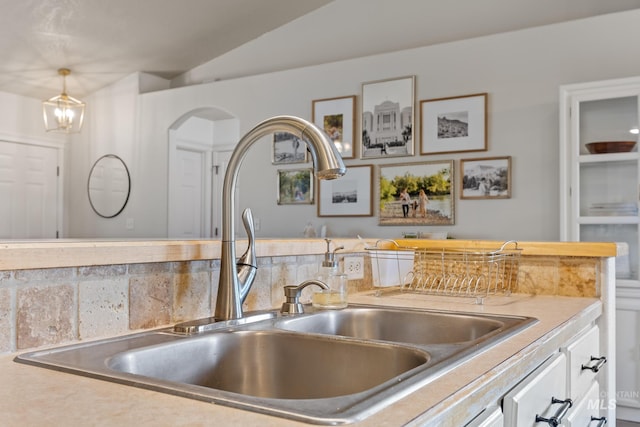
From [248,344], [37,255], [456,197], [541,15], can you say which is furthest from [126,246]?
[541,15]

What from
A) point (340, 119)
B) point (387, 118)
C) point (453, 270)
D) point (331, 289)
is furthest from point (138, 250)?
point (340, 119)

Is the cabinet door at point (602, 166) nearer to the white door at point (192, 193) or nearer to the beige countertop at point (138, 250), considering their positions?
the beige countertop at point (138, 250)

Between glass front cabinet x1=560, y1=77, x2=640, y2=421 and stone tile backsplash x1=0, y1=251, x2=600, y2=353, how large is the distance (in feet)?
7.35

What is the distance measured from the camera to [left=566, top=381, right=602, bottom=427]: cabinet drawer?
133 centimetres

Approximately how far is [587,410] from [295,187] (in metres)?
3.27

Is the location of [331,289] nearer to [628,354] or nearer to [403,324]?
[403,324]

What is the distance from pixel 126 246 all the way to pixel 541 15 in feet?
11.3

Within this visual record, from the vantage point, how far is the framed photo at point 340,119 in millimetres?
4289

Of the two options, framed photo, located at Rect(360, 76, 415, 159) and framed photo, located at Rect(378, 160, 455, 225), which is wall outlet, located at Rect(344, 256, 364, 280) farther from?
framed photo, located at Rect(360, 76, 415, 159)

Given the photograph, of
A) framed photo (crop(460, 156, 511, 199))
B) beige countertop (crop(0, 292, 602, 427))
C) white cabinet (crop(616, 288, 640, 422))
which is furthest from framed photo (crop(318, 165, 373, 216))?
beige countertop (crop(0, 292, 602, 427))

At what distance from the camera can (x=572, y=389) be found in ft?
4.29

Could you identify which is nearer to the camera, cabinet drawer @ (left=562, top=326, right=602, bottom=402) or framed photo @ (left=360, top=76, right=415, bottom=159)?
cabinet drawer @ (left=562, top=326, right=602, bottom=402)

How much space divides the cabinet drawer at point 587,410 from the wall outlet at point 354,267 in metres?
0.76

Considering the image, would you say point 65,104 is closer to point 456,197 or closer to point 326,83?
point 326,83
